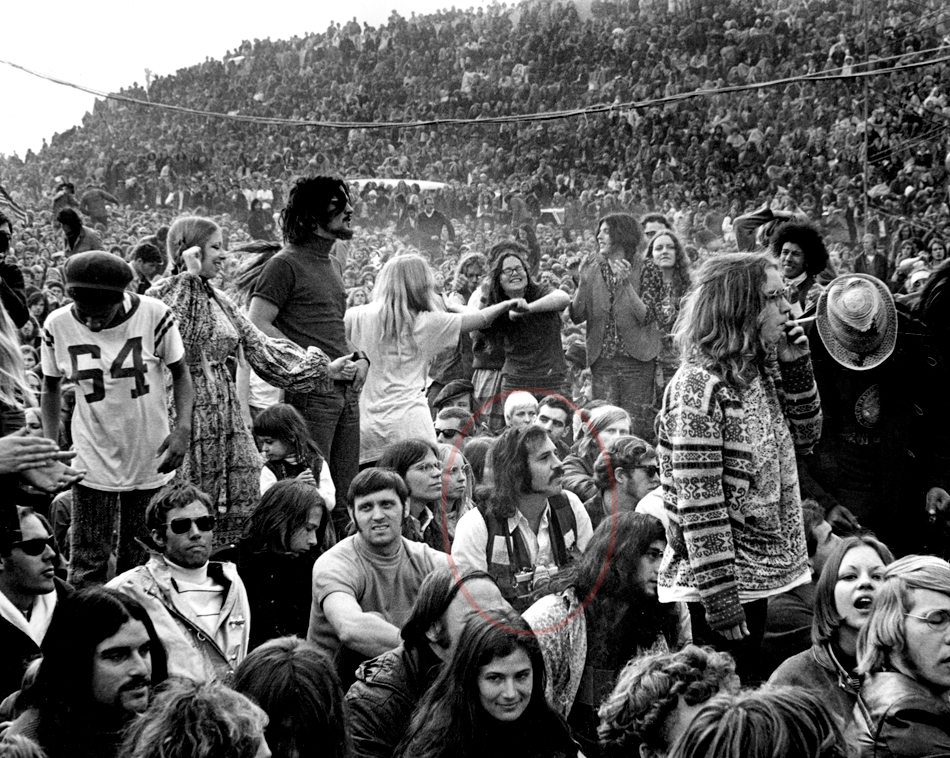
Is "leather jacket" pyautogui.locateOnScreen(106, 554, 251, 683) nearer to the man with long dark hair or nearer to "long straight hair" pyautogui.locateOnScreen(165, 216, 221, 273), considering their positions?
the man with long dark hair

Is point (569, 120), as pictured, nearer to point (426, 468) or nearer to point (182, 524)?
point (426, 468)

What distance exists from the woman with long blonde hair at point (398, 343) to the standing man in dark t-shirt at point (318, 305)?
0.82 feet

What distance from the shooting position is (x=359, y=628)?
11.3 feet

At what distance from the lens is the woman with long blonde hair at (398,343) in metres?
4.98

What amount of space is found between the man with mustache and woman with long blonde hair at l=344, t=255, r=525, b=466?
224 centimetres

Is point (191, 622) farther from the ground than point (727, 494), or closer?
closer

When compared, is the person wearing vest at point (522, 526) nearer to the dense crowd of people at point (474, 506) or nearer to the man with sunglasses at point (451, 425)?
the dense crowd of people at point (474, 506)

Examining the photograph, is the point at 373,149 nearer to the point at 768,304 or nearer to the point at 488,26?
the point at 488,26

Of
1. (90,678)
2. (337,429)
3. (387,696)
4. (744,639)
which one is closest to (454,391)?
(337,429)

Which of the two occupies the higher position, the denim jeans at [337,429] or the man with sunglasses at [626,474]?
the denim jeans at [337,429]

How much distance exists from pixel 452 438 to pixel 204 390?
5.19ft

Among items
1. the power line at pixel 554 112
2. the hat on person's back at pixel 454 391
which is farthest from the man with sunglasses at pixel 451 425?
the power line at pixel 554 112

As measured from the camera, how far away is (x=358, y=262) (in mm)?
11617

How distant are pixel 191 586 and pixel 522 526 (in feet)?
3.38
